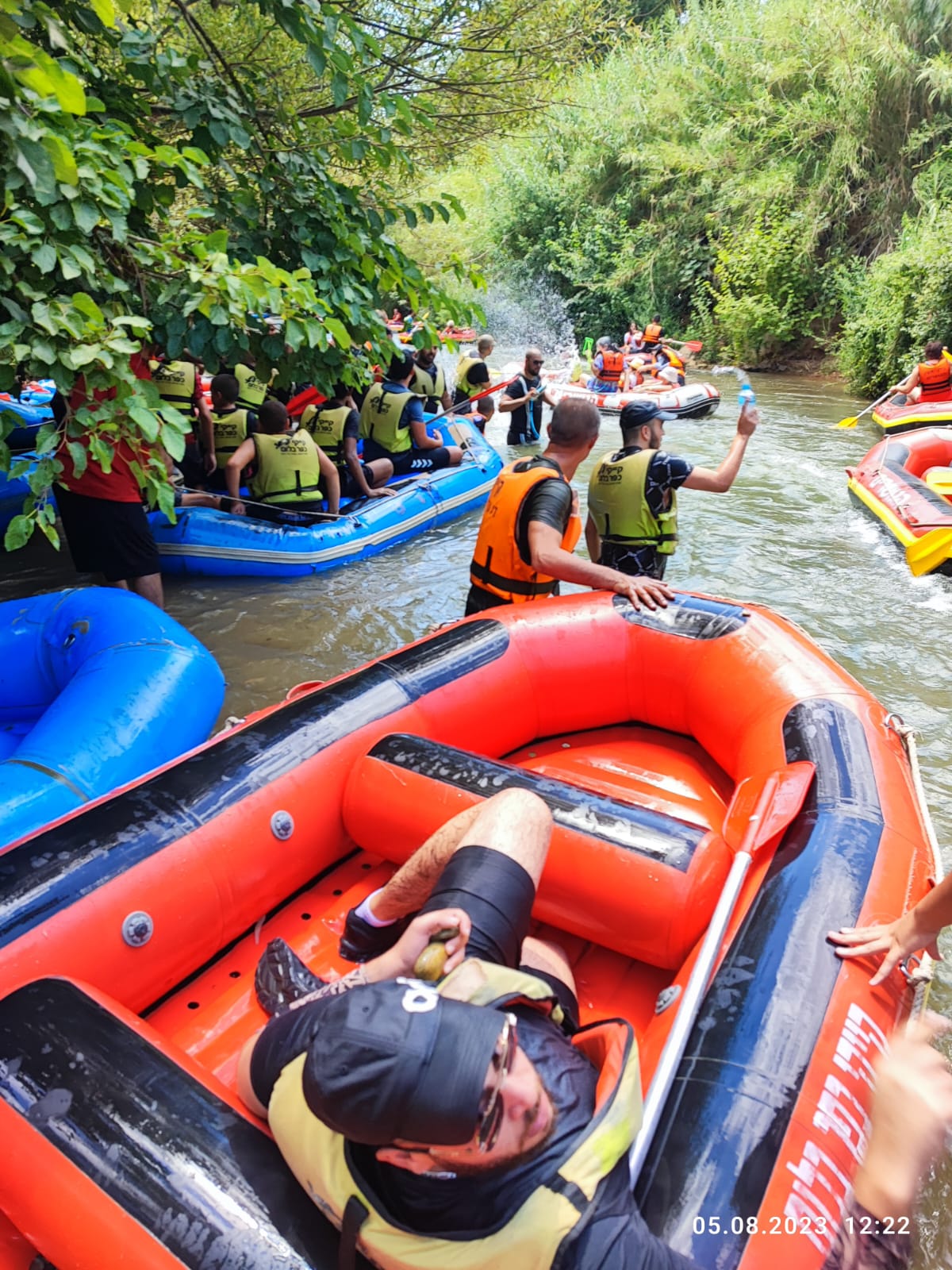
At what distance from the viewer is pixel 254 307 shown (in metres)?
2.60

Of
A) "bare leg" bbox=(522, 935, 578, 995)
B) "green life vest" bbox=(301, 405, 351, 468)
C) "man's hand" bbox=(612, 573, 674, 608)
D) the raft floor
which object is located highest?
"green life vest" bbox=(301, 405, 351, 468)

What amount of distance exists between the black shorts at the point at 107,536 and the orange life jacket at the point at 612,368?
31.4ft

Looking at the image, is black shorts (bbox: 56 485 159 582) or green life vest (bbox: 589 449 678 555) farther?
black shorts (bbox: 56 485 159 582)

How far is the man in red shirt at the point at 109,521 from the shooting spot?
3727mm

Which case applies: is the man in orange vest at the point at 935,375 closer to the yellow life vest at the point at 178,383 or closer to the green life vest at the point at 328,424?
the green life vest at the point at 328,424

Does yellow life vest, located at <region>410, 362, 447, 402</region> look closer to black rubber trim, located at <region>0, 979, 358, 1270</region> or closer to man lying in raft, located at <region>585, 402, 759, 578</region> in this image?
man lying in raft, located at <region>585, 402, 759, 578</region>

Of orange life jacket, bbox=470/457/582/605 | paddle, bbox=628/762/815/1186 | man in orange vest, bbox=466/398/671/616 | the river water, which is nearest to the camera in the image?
paddle, bbox=628/762/815/1186

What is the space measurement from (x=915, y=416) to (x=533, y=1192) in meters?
9.49

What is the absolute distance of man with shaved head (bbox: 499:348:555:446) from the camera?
9125 mm

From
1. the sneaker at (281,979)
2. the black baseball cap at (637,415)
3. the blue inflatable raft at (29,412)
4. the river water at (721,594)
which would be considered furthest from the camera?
the blue inflatable raft at (29,412)

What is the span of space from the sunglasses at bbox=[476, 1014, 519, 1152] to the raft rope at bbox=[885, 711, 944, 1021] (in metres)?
1.08

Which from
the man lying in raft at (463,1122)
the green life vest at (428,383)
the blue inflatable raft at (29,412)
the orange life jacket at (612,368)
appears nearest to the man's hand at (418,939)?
the man lying in raft at (463,1122)

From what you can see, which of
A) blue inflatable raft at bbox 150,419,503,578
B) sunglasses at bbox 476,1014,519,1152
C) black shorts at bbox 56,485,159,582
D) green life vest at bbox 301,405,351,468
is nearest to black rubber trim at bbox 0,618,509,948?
sunglasses at bbox 476,1014,519,1152

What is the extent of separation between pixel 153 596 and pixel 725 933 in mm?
3372
